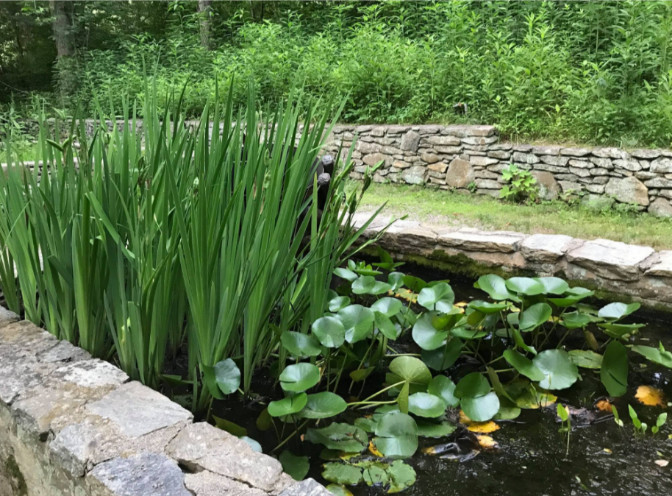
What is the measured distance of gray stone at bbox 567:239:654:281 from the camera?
2.80 m

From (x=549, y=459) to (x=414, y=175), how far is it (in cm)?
460

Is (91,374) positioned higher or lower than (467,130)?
higher

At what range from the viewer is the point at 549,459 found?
1676 millimetres

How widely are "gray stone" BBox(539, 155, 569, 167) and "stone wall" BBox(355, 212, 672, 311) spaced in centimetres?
191

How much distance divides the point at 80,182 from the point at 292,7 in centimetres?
1062

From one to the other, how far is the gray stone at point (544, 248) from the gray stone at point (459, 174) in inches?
96.4

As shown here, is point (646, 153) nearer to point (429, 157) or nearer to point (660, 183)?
point (660, 183)

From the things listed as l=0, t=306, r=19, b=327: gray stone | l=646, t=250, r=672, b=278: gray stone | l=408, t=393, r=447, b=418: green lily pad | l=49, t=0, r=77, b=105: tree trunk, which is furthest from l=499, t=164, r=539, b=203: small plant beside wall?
l=49, t=0, r=77, b=105: tree trunk

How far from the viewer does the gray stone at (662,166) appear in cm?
439

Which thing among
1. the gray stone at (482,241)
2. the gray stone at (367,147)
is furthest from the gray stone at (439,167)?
the gray stone at (482,241)

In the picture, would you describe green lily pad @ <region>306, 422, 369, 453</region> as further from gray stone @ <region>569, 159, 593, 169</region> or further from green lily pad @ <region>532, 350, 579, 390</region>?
gray stone @ <region>569, 159, 593, 169</region>

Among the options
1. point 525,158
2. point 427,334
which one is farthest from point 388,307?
point 525,158

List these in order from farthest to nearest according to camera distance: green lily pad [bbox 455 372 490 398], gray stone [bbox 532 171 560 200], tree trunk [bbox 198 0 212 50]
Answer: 1. tree trunk [bbox 198 0 212 50]
2. gray stone [bbox 532 171 560 200]
3. green lily pad [bbox 455 372 490 398]

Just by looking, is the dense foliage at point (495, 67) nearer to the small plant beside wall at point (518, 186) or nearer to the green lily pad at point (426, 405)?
the small plant beside wall at point (518, 186)
